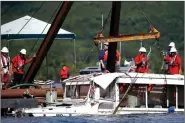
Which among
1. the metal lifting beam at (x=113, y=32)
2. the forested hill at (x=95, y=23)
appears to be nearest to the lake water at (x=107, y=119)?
the metal lifting beam at (x=113, y=32)

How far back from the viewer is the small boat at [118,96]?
102ft

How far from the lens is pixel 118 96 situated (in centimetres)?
3156

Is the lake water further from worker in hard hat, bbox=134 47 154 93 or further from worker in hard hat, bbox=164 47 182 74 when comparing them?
worker in hard hat, bbox=134 47 154 93

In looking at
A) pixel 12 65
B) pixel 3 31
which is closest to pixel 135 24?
pixel 3 31

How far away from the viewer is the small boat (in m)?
31.0

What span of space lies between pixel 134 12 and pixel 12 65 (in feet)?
346

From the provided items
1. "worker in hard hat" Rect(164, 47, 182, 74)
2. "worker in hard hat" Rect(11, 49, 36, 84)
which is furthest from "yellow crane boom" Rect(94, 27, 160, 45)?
"worker in hard hat" Rect(11, 49, 36, 84)

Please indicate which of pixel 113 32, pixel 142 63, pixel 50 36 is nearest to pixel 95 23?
pixel 50 36

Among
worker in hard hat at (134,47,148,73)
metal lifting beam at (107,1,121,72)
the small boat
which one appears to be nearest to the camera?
the small boat

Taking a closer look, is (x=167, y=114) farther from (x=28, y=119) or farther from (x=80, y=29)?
(x=80, y=29)

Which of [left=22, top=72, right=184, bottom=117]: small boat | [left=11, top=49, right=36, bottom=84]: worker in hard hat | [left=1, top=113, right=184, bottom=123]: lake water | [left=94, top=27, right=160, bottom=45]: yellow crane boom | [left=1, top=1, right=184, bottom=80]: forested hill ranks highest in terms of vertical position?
[left=1, top=1, right=184, bottom=80]: forested hill

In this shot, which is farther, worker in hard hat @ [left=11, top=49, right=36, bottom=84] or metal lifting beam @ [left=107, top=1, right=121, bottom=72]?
worker in hard hat @ [left=11, top=49, right=36, bottom=84]

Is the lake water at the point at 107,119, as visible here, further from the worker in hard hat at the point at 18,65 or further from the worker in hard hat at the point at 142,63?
the worker in hard hat at the point at 18,65

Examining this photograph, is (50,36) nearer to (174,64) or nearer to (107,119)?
(174,64)
